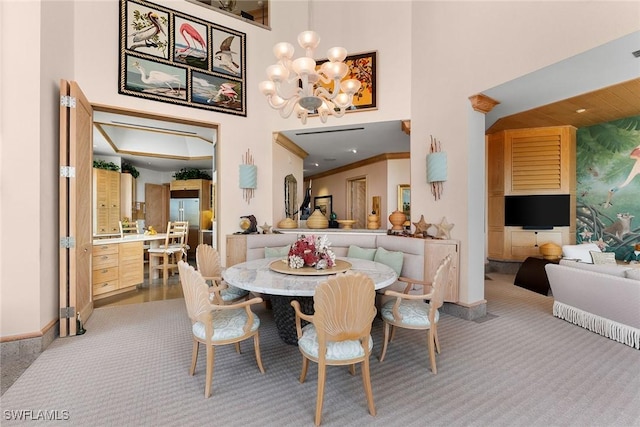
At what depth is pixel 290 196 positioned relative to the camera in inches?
228

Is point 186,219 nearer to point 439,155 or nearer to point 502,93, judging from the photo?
point 439,155

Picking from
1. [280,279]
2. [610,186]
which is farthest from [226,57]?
[610,186]

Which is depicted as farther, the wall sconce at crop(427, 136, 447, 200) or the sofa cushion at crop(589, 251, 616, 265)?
the sofa cushion at crop(589, 251, 616, 265)

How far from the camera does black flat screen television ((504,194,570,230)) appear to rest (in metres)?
5.45

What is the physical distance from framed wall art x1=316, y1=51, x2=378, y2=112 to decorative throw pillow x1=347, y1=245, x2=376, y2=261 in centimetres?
223

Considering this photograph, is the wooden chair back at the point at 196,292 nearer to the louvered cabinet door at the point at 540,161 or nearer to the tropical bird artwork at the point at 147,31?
the tropical bird artwork at the point at 147,31

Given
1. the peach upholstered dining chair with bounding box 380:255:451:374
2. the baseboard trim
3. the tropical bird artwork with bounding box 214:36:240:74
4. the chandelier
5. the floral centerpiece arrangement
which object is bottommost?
the baseboard trim

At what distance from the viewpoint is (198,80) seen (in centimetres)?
432

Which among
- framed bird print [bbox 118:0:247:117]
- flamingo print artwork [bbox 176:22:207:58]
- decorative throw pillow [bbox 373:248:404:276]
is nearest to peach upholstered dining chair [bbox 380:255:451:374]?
decorative throw pillow [bbox 373:248:404:276]

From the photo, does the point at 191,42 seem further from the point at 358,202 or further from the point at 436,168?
the point at 358,202

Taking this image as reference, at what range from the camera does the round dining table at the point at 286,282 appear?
6.52 ft

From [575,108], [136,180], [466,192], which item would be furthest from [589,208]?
[136,180]

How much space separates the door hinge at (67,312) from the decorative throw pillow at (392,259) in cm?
352

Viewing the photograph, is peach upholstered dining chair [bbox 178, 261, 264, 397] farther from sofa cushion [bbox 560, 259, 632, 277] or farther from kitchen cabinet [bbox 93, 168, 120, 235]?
kitchen cabinet [bbox 93, 168, 120, 235]
